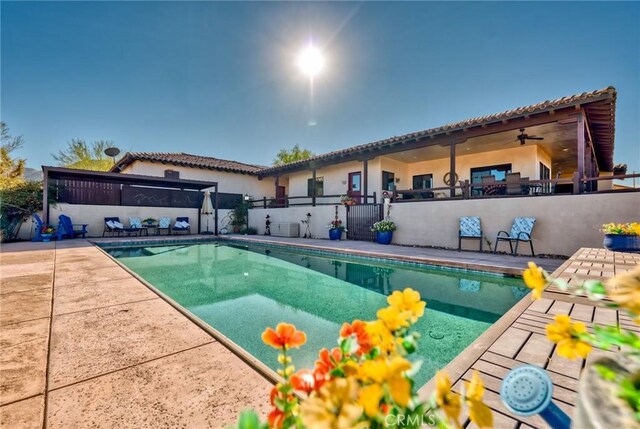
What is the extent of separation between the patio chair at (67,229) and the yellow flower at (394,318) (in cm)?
1300

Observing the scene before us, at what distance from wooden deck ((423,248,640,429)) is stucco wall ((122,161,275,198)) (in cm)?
1497

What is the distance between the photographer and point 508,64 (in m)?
9.33

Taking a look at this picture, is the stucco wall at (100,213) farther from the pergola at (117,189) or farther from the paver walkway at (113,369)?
the paver walkway at (113,369)

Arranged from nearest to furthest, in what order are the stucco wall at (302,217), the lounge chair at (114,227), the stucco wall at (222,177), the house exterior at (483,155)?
the house exterior at (483,155) < the lounge chair at (114,227) < the stucco wall at (302,217) < the stucco wall at (222,177)

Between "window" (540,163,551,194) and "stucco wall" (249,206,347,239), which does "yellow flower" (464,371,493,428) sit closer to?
"stucco wall" (249,206,347,239)

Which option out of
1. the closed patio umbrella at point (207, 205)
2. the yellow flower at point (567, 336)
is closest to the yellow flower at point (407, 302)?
the yellow flower at point (567, 336)

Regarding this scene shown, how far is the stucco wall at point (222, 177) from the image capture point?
1347cm

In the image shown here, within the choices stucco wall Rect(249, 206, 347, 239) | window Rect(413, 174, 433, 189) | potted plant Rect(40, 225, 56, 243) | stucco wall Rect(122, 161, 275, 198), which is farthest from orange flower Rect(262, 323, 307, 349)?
stucco wall Rect(122, 161, 275, 198)

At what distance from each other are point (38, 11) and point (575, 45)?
16.6m

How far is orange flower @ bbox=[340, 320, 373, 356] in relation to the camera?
613mm

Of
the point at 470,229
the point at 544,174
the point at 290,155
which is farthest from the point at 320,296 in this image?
the point at 290,155

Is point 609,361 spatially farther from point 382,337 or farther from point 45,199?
point 45,199

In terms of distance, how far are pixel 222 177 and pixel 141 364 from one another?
14.6 meters

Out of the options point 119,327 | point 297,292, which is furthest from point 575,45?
point 119,327
